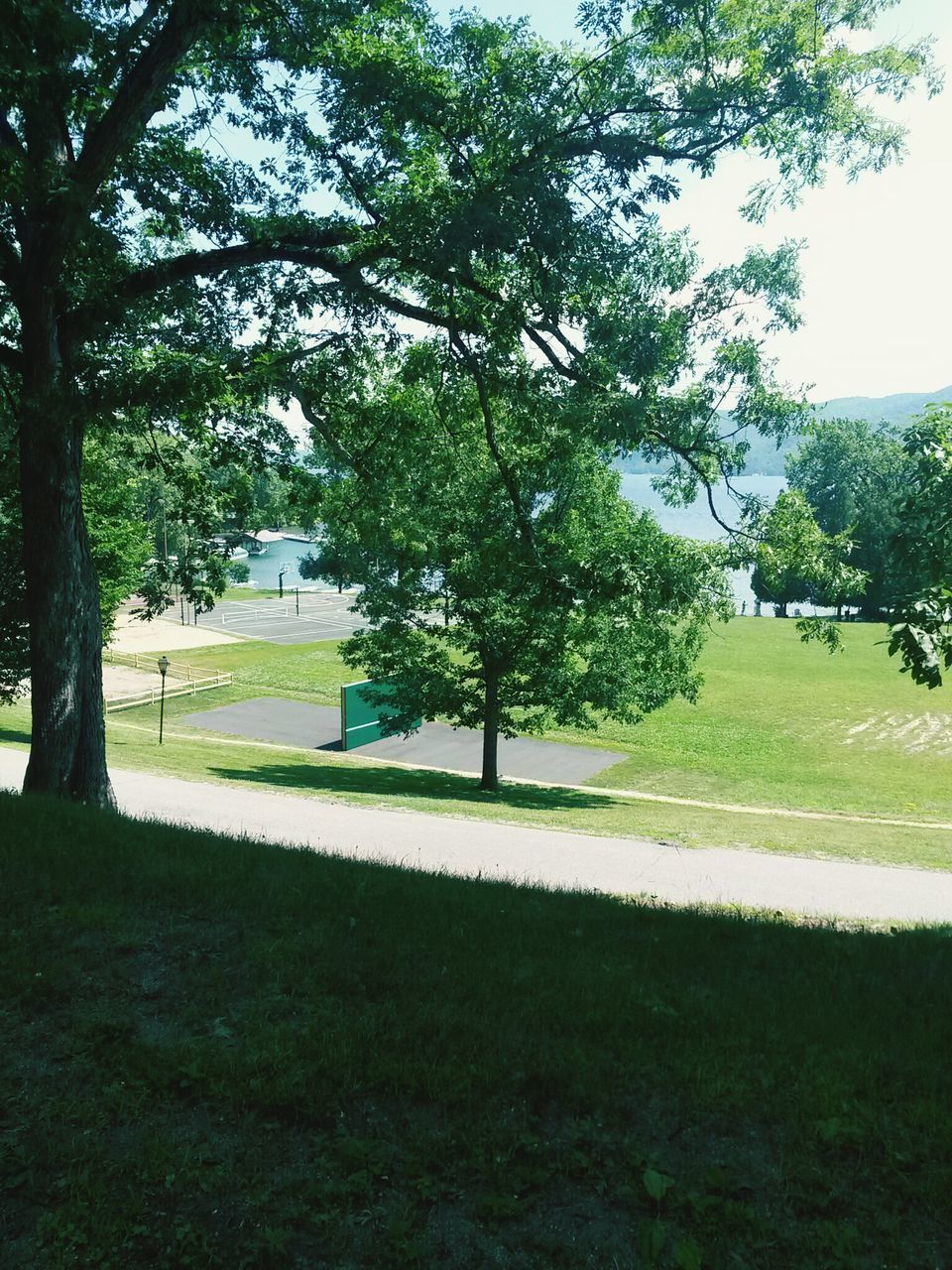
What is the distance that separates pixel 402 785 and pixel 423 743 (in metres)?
11.3

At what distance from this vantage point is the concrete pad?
30703 millimetres

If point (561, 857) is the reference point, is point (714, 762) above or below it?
below

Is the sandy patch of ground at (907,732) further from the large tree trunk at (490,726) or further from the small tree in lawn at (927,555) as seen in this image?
the small tree in lawn at (927,555)

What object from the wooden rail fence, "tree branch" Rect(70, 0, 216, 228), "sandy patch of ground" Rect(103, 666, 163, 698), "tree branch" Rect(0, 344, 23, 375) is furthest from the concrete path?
"sandy patch of ground" Rect(103, 666, 163, 698)

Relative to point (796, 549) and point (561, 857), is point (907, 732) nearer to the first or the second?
point (561, 857)

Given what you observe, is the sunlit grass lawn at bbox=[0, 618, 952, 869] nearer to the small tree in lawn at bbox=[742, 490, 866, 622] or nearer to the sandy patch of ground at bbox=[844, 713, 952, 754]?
the sandy patch of ground at bbox=[844, 713, 952, 754]

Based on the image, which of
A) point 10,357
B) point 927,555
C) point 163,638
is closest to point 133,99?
point 10,357

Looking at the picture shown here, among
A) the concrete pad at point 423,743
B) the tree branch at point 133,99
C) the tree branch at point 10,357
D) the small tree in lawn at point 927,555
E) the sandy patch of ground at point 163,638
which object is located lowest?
the concrete pad at point 423,743

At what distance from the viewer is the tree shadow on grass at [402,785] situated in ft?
68.3

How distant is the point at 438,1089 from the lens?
14.0 feet

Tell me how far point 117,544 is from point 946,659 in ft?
63.1

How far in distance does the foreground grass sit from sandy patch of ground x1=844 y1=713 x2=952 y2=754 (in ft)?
100

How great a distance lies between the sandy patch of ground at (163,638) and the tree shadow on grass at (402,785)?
29834 mm

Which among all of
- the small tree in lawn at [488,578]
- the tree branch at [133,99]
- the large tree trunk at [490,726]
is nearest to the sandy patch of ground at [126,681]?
the small tree in lawn at [488,578]
